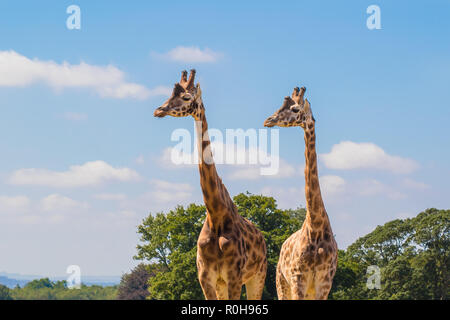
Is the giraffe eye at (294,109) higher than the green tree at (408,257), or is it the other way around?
the giraffe eye at (294,109)

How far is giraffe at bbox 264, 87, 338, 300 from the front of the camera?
44.4ft

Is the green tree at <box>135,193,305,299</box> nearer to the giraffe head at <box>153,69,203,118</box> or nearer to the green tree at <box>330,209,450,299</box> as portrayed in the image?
the green tree at <box>330,209,450,299</box>

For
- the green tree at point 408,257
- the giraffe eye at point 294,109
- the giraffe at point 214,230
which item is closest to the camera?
the giraffe at point 214,230

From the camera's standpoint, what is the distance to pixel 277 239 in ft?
147

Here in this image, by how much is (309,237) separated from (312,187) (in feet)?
3.62

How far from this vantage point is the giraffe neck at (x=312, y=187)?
13.9m

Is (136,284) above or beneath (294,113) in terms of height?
beneath

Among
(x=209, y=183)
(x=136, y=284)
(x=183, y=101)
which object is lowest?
(x=136, y=284)

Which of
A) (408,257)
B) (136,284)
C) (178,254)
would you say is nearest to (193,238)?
(178,254)

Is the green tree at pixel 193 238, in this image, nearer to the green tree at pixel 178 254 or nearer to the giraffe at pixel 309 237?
the green tree at pixel 178 254

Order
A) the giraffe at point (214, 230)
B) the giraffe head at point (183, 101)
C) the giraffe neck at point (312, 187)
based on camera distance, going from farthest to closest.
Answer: the giraffe neck at point (312, 187) → the giraffe at point (214, 230) → the giraffe head at point (183, 101)

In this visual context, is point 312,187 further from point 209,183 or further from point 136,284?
point 136,284

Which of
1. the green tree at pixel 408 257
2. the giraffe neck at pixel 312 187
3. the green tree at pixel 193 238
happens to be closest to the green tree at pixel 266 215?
the green tree at pixel 193 238

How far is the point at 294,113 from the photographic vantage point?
44.9 ft
